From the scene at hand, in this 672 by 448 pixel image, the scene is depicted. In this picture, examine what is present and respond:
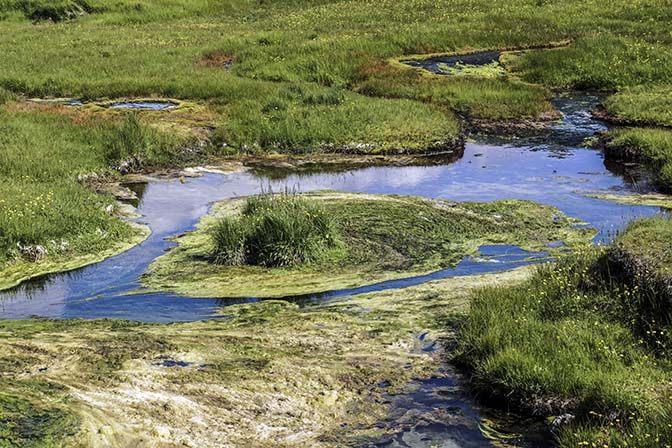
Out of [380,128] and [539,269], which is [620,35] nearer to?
[380,128]

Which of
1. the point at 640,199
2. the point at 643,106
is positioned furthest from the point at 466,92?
the point at 640,199

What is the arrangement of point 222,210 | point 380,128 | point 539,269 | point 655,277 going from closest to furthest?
point 655,277
point 539,269
point 222,210
point 380,128

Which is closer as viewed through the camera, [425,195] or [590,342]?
[590,342]

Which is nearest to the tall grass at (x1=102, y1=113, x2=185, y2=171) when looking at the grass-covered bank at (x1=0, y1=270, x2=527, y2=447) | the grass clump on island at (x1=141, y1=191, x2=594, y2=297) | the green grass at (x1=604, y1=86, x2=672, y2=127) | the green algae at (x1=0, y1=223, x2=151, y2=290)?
the grass clump on island at (x1=141, y1=191, x2=594, y2=297)

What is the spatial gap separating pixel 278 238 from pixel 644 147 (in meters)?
14.6

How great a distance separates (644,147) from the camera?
1002 inches

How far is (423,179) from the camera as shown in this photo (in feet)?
79.2

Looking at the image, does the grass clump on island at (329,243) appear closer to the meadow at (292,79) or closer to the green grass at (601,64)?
the meadow at (292,79)

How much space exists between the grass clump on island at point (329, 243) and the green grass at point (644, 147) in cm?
622

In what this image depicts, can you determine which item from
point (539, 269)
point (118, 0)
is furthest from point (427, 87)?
point (118, 0)

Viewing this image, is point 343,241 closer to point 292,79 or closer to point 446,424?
point 446,424

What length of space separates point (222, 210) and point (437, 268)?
6744mm

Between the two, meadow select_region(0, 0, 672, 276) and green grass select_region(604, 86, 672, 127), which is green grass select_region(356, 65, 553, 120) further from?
green grass select_region(604, 86, 672, 127)

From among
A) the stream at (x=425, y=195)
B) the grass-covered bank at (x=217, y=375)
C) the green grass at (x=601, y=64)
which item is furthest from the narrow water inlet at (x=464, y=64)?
the grass-covered bank at (x=217, y=375)
